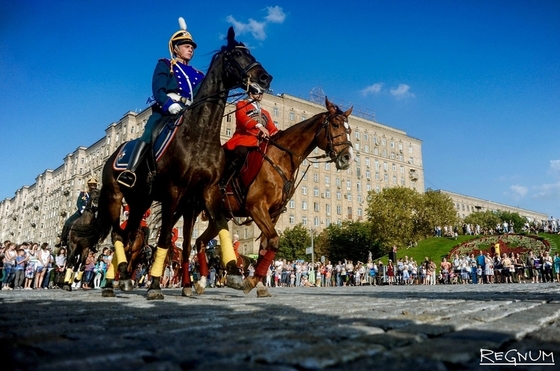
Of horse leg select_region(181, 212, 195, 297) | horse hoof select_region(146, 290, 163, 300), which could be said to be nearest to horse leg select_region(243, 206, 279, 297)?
horse leg select_region(181, 212, 195, 297)

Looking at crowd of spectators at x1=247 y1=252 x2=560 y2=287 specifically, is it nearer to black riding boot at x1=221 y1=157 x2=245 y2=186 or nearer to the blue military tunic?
black riding boot at x1=221 y1=157 x2=245 y2=186

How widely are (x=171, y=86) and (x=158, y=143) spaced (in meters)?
1.16

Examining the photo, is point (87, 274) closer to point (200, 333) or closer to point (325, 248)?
point (200, 333)

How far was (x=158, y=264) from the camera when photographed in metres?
6.63

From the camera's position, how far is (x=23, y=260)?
A: 18938 millimetres

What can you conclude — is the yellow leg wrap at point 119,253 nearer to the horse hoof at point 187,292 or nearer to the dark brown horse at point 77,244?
the horse hoof at point 187,292

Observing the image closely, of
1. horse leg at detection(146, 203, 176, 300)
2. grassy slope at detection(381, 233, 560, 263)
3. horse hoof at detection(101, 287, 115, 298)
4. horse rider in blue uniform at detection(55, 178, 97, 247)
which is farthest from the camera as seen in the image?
grassy slope at detection(381, 233, 560, 263)

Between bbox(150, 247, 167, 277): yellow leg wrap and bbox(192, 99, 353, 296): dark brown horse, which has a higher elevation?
bbox(192, 99, 353, 296): dark brown horse

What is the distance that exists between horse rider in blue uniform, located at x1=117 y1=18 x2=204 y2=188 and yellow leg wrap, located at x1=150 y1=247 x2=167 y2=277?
1.24m

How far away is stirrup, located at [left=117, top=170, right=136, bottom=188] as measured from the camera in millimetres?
6816

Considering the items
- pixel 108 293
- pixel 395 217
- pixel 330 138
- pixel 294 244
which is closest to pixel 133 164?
pixel 108 293

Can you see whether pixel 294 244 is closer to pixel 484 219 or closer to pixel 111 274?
pixel 111 274

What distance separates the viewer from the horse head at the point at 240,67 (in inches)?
261

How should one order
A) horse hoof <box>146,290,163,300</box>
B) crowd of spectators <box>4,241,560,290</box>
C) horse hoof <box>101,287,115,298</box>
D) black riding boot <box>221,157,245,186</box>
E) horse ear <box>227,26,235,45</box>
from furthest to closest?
crowd of spectators <box>4,241,560,290</box> → black riding boot <box>221,157,245,186</box> → horse ear <box>227,26,235,45</box> → horse hoof <box>101,287,115,298</box> → horse hoof <box>146,290,163,300</box>
